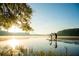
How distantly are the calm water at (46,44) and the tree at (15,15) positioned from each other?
138mm

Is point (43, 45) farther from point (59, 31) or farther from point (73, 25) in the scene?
point (73, 25)

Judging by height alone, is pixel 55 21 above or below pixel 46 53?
above

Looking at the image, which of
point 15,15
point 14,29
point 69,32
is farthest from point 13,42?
point 69,32

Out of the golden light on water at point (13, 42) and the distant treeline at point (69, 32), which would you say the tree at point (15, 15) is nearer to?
the golden light on water at point (13, 42)

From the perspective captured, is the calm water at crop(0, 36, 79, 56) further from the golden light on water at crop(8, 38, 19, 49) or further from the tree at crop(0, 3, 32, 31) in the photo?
the tree at crop(0, 3, 32, 31)

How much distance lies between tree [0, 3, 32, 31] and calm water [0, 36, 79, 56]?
0.14 meters

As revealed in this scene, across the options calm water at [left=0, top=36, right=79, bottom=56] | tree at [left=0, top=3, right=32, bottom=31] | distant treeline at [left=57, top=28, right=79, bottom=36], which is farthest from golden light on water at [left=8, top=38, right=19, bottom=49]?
distant treeline at [left=57, top=28, right=79, bottom=36]

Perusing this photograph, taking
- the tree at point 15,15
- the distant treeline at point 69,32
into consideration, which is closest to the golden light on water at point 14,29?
the tree at point 15,15

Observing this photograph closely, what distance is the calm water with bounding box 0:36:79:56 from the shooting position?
198cm

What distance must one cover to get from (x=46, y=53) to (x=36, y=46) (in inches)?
5.3

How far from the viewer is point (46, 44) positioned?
1.99m

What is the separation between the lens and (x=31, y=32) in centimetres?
201

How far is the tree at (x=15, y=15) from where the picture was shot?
2008mm

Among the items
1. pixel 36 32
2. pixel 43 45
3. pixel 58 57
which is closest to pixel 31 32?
pixel 36 32
